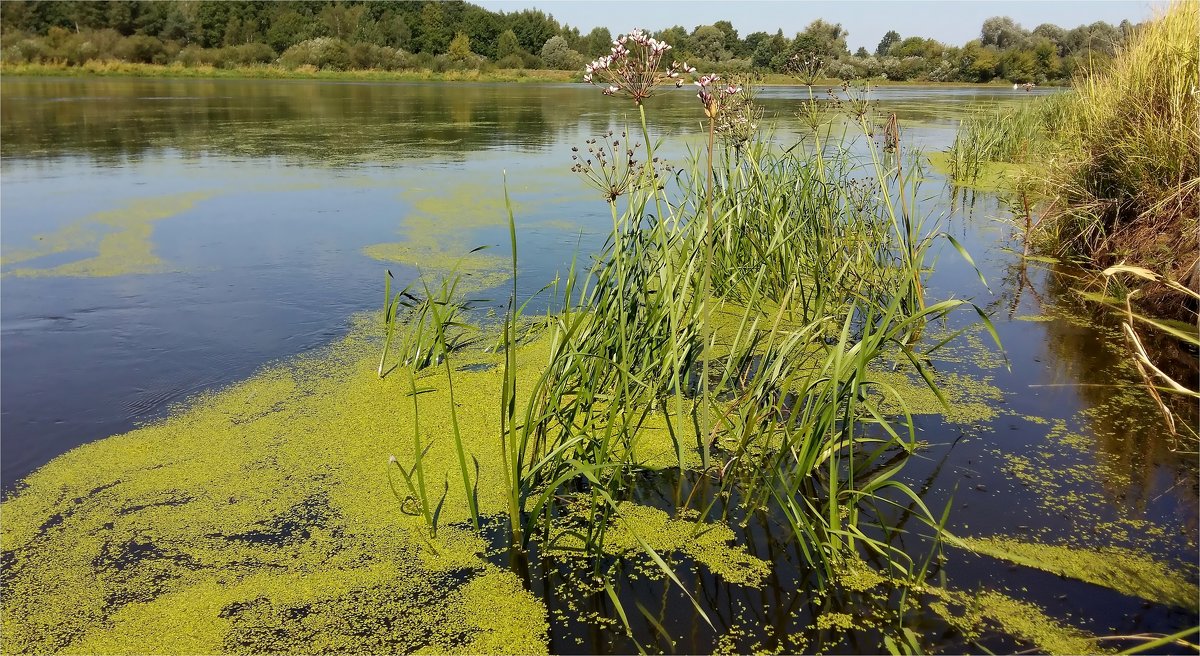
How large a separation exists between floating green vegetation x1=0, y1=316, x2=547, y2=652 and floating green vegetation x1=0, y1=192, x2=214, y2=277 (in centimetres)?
235

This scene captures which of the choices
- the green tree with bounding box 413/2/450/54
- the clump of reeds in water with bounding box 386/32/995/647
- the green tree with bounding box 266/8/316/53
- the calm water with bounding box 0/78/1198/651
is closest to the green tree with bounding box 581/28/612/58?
the green tree with bounding box 413/2/450/54

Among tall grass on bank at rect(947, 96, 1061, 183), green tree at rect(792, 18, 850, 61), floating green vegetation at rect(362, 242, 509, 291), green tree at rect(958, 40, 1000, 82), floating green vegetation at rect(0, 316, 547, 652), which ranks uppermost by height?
green tree at rect(958, 40, 1000, 82)

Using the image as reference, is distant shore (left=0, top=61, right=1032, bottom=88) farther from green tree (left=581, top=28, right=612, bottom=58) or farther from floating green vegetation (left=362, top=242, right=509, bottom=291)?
floating green vegetation (left=362, top=242, right=509, bottom=291)

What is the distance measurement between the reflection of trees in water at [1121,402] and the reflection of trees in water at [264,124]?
7102 mm

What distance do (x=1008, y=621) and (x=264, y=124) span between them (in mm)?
12678

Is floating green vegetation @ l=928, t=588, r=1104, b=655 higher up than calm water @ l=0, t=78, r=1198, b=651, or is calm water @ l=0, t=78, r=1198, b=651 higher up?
calm water @ l=0, t=78, r=1198, b=651

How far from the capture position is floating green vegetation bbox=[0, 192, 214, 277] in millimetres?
4488

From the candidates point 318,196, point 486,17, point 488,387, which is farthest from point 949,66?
point 488,387

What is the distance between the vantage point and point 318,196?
263 inches

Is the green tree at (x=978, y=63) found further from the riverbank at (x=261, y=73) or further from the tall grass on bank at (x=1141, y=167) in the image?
the tall grass on bank at (x=1141, y=167)

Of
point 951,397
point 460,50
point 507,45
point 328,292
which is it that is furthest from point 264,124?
point 507,45

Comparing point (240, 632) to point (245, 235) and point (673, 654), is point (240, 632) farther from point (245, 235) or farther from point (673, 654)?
point (245, 235)

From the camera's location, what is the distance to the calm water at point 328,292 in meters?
2.19

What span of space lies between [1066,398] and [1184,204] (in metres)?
1.30
